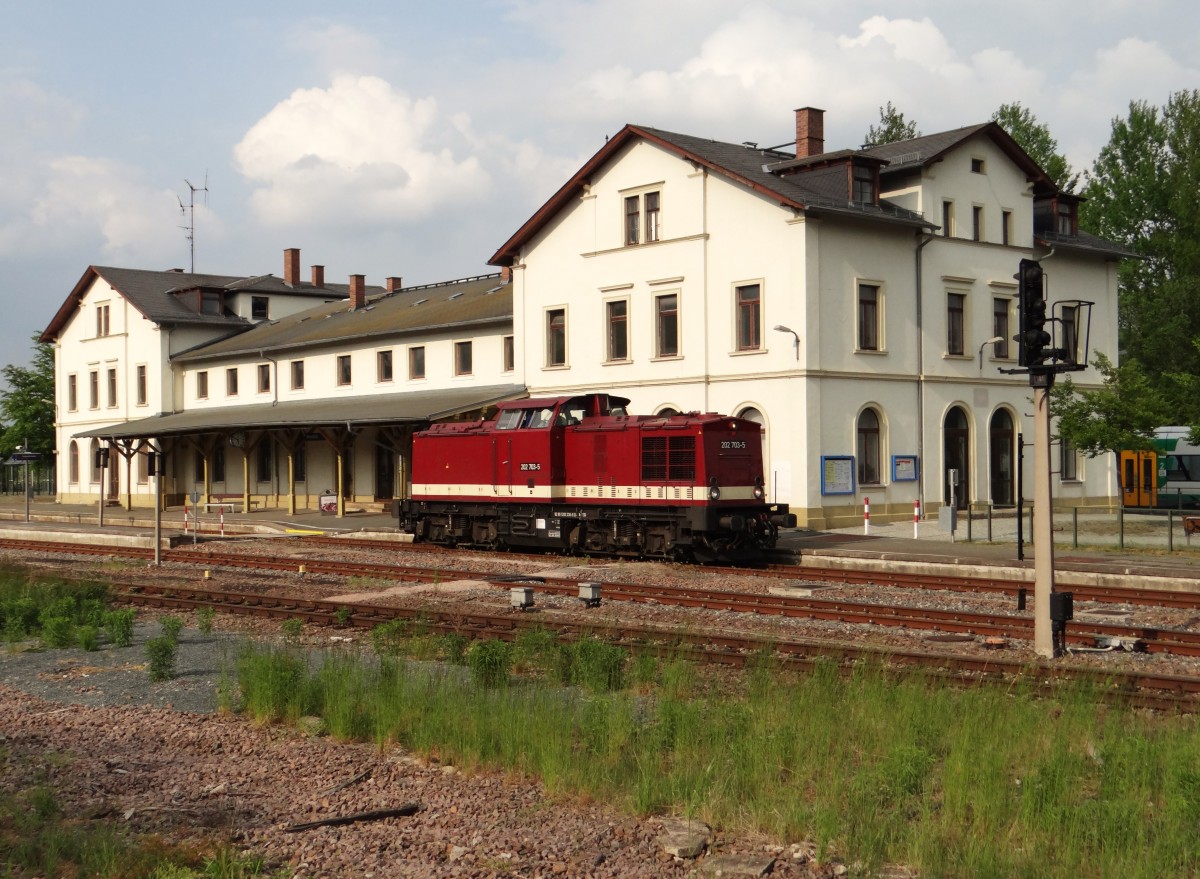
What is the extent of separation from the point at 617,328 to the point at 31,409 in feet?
157

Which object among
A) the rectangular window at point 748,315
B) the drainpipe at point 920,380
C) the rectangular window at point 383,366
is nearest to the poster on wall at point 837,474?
the drainpipe at point 920,380

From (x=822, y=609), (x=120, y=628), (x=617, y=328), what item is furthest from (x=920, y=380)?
(x=120, y=628)

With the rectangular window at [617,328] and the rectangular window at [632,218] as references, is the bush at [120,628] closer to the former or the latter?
the rectangular window at [617,328]

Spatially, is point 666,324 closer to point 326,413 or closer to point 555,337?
point 555,337

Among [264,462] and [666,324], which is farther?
[264,462]

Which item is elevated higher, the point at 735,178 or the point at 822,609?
the point at 735,178

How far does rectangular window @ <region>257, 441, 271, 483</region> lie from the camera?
164ft

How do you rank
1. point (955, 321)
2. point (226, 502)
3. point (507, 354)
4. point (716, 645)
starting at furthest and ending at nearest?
point (226, 502), point (507, 354), point (955, 321), point (716, 645)

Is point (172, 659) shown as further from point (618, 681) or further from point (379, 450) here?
point (379, 450)

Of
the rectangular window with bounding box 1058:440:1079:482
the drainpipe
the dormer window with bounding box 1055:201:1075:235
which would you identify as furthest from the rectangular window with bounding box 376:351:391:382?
the dormer window with bounding box 1055:201:1075:235

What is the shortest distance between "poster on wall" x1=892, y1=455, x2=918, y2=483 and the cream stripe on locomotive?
9803 millimetres

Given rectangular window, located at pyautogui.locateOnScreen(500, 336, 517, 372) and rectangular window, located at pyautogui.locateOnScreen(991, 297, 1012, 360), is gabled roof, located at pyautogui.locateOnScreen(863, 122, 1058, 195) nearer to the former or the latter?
rectangular window, located at pyautogui.locateOnScreen(991, 297, 1012, 360)

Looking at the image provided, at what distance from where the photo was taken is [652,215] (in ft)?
115

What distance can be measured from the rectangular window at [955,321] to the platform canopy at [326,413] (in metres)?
12.8
